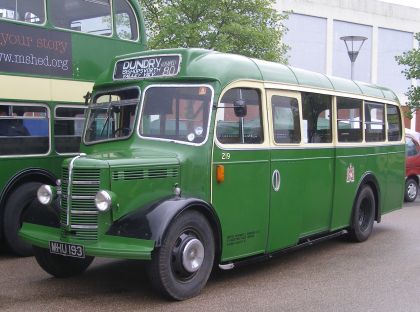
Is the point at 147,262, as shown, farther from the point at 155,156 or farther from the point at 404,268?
the point at 404,268

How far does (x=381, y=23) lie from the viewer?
4006 centimetres

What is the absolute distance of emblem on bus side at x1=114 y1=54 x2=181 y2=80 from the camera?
6766 millimetres

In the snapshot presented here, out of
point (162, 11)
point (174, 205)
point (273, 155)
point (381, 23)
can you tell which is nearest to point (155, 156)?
point (174, 205)

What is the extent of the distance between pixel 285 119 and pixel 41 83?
12.4 feet

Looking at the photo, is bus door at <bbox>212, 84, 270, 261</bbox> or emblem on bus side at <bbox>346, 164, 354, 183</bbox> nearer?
bus door at <bbox>212, 84, 270, 261</bbox>

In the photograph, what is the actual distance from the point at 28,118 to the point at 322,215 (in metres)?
4.50

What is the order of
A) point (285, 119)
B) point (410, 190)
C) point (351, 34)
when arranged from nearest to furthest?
1. point (285, 119)
2. point (410, 190)
3. point (351, 34)

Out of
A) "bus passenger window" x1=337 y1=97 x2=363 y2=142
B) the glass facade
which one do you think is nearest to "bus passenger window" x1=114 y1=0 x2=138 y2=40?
"bus passenger window" x1=337 y1=97 x2=363 y2=142

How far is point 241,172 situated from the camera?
6832mm

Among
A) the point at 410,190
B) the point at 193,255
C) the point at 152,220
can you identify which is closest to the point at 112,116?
the point at 152,220

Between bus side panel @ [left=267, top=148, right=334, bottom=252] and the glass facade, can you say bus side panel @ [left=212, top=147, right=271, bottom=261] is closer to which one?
bus side panel @ [left=267, top=148, right=334, bottom=252]

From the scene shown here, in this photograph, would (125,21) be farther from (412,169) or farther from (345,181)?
(412,169)

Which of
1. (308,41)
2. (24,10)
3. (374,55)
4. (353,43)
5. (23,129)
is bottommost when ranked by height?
(23,129)

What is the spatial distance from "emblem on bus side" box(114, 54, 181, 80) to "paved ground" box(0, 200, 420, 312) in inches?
95.2
